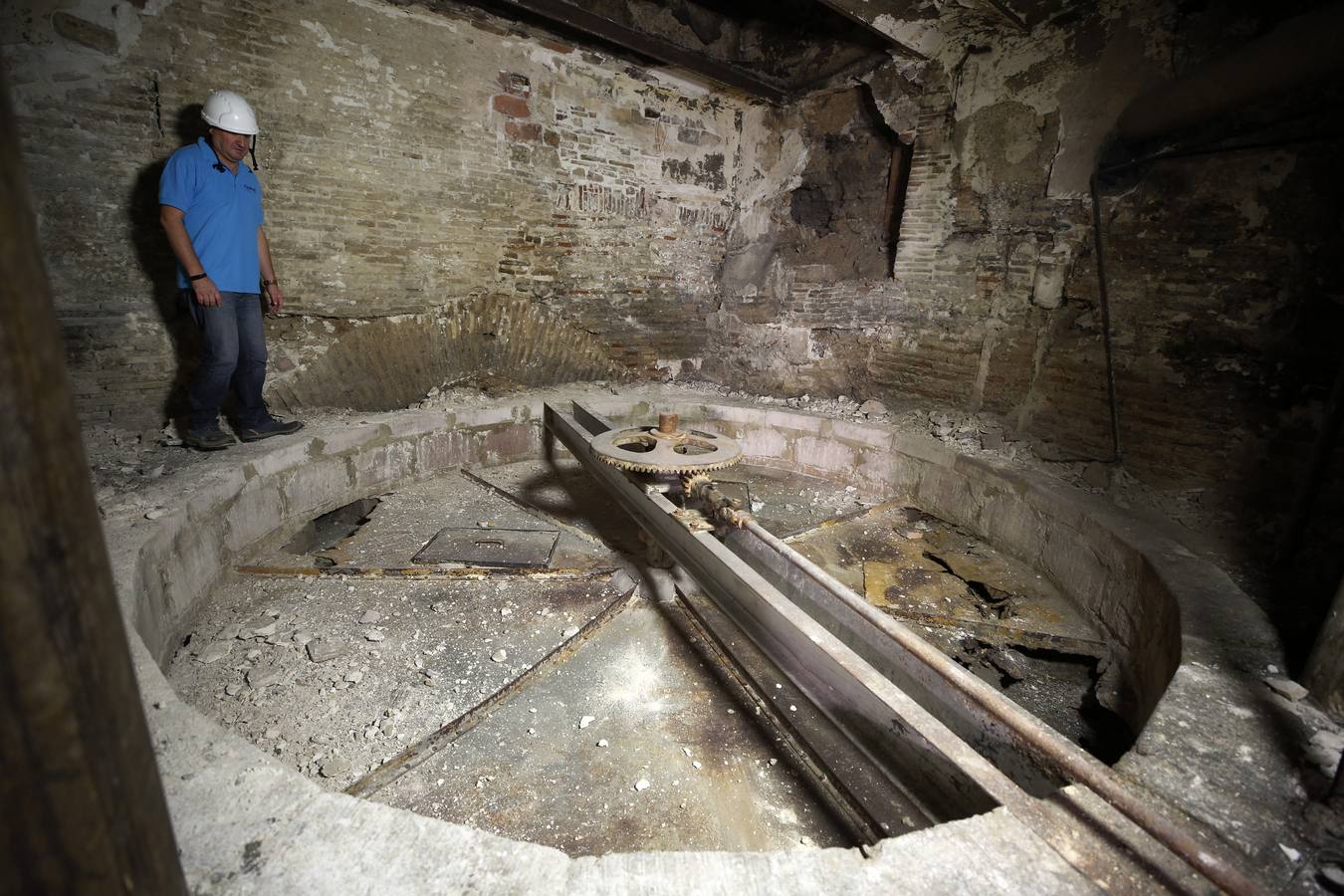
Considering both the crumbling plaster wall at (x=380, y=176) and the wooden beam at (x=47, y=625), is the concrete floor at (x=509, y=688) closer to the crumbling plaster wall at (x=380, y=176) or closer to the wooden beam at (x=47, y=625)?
the wooden beam at (x=47, y=625)

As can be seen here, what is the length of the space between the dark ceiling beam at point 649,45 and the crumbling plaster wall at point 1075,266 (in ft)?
1.84

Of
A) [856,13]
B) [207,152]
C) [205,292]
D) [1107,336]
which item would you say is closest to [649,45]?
[856,13]

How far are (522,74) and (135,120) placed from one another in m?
2.80

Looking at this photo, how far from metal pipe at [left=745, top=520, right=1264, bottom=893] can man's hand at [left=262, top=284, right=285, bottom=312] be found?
172 inches

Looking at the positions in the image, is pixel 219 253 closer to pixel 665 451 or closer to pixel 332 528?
pixel 332 528

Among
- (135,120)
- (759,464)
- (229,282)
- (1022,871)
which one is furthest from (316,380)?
(1022,871)

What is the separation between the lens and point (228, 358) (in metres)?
3.61

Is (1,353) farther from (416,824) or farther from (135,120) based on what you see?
(135,120)

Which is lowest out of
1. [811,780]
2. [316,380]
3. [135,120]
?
[811,780]

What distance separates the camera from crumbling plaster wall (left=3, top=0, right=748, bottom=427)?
12.0 ft

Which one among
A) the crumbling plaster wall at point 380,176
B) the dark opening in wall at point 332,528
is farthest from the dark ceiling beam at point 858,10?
the dark opening in wall at point 332,528

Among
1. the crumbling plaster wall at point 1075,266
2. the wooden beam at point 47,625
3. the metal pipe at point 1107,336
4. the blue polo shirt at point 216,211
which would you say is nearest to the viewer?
the wooden beam at point 47,625

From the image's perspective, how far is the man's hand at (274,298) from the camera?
4.13m

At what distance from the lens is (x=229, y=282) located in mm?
3561
